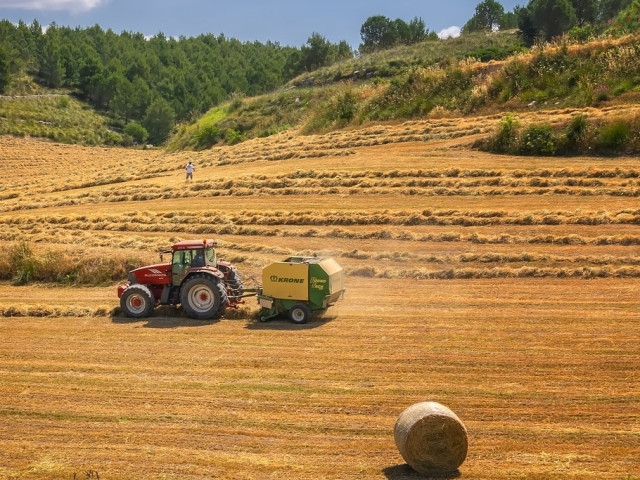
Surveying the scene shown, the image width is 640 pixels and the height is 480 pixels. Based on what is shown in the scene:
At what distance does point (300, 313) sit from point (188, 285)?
3.18 metres

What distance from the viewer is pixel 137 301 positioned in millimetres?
20391

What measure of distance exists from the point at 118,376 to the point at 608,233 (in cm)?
1845

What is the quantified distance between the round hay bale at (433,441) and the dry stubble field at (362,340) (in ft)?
1.15

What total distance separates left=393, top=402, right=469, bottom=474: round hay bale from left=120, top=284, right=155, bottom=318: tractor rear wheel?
1134cm

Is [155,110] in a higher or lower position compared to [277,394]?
higher

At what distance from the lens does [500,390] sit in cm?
1374

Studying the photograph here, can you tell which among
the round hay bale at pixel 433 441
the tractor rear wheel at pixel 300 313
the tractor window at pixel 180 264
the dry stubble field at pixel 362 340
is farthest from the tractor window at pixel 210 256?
the round hay bale at pixel 433 441

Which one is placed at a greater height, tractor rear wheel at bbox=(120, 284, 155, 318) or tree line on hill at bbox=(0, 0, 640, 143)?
tree line on hill at bbox=(0, 0, 640, 143)

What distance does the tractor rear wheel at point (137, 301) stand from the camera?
20297mm

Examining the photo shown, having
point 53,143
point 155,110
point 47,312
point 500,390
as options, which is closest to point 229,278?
point 47,312

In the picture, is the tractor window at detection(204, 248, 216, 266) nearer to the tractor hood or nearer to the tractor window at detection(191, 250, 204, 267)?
the tractor window at detection(191, 250, 204, 267)

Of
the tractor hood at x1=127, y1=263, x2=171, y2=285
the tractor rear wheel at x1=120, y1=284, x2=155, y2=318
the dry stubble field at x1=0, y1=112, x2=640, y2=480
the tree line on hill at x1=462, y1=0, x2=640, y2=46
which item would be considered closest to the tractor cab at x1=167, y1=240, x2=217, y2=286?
the tractor hood at x1=127, y1=263, x2=171, y2=285

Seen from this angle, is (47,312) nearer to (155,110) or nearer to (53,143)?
(53,143)

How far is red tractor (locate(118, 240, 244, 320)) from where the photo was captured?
19.7m
